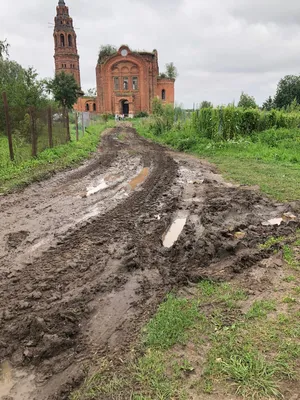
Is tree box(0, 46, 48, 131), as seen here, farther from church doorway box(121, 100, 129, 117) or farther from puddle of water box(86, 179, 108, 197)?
church doorway box(121, 100, 129, 117)

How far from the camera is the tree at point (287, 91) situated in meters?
49.1

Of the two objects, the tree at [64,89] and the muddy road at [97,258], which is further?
the tree at [64,89]

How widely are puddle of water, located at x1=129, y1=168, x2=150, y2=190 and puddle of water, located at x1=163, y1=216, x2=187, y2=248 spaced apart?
2900mm

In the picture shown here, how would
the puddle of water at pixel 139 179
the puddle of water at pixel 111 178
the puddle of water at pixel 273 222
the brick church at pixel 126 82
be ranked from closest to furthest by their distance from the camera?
the puddle of water at pixel 273 222 → the puddle of water at pixel 139 179 → the puddle of water at pixel 111 178 → the brick church at pixel 126 82

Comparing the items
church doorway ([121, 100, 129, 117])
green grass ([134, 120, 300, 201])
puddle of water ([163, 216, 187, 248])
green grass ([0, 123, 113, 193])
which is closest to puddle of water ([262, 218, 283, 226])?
green grass ([134, 120, 300, 201])

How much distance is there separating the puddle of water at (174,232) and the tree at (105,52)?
57684 millimetres

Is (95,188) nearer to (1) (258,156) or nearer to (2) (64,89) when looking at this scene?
(1) (258,156)

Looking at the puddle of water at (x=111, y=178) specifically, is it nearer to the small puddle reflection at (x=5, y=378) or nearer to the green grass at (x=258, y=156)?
the green grass at (x=258, y=156)

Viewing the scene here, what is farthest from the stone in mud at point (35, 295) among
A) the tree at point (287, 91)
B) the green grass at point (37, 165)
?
the tree at point (287, 91)

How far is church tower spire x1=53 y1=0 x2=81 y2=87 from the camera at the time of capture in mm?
65062

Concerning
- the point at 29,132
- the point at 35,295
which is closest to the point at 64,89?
the point at 29,132

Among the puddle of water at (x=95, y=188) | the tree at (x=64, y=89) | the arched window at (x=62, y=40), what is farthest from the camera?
the arched window at (x=62, y=40)

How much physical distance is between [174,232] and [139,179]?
4.54 meters

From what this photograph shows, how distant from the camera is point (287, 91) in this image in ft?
164
